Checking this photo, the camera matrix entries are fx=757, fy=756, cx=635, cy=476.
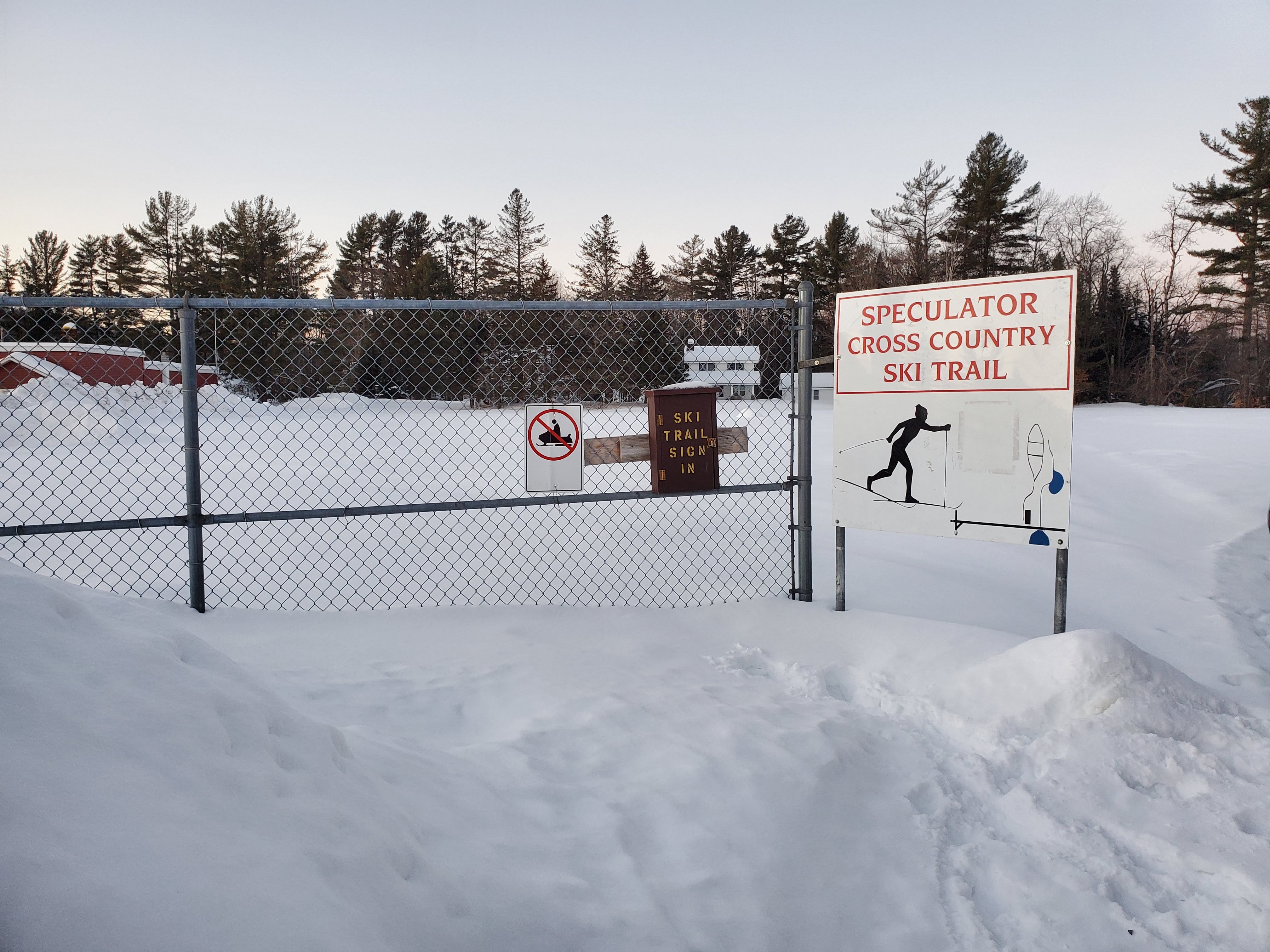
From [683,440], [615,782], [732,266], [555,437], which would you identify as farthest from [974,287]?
[732,266]

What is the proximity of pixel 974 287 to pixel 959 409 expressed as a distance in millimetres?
643

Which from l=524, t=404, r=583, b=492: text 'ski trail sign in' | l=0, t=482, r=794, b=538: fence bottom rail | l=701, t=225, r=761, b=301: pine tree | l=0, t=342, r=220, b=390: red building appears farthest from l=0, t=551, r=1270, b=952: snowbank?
l=701, t=225, r=761, b=301: pine tree

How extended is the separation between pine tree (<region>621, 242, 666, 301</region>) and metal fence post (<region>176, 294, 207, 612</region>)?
42.4 metres

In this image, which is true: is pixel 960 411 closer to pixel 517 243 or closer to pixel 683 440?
pixel 683 440

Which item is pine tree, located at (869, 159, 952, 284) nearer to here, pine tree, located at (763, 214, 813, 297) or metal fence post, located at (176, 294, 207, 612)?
pine tree, located at (763, 214, 813, 297)

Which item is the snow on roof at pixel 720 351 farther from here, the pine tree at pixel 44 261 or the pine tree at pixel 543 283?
the pine tree at pixel 44 261

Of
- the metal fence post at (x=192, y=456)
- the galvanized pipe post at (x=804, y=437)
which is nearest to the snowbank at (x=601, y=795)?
the metal fence post at (x=192, y=456)

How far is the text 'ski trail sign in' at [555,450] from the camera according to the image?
14.6 ft

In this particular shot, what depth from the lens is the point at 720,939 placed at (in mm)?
2049

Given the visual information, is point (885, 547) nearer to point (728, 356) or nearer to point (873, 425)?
point (873, 425)

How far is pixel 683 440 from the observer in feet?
15.2

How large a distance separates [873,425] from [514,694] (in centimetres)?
253

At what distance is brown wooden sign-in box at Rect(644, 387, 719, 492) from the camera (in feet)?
15.0

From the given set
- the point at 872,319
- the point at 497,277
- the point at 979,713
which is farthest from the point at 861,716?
the point at 497,277
